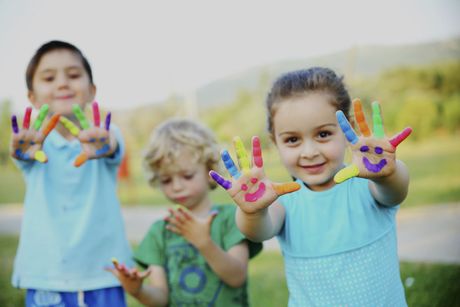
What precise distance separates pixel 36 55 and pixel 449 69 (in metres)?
11.3

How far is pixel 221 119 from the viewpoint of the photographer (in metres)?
13.6

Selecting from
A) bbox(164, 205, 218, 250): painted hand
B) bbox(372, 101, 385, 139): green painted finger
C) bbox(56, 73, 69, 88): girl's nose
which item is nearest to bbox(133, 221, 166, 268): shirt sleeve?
bbox(164, 205, 218, 250): painted hand

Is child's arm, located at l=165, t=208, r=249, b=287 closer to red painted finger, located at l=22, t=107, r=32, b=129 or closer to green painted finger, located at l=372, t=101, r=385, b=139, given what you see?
red painted finger, located at l=22, t=107, r=32, b=129

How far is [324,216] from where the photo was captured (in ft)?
6.11

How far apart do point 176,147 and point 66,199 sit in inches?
23.8

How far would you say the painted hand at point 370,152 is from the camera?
1549 mm

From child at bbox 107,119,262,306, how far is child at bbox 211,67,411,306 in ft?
1.41

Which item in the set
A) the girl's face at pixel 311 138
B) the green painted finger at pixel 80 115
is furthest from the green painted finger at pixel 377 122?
the green painted finger at pixel 80 115

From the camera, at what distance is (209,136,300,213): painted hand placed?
1.62m

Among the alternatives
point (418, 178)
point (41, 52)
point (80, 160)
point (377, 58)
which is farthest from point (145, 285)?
point (377, 58)

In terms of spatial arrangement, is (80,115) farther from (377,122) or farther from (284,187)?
(377,122)

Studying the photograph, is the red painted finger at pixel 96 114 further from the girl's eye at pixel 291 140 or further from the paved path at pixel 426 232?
the paved path at pixel 426 232

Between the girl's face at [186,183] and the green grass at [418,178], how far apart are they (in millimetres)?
3881

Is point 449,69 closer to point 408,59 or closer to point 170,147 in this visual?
point 408,59
